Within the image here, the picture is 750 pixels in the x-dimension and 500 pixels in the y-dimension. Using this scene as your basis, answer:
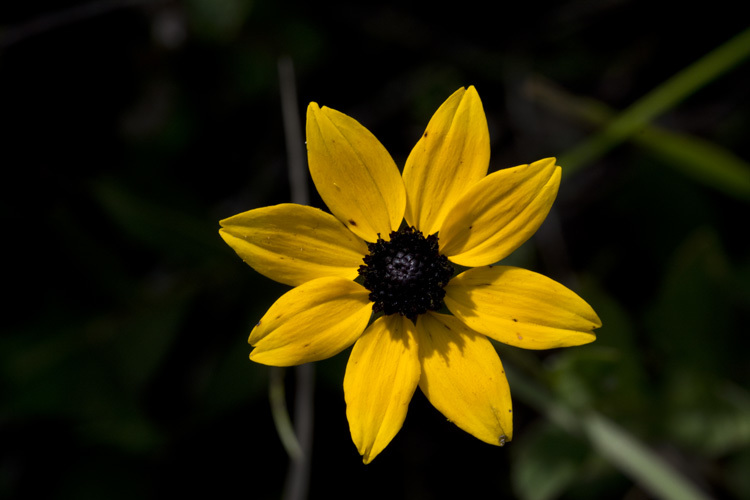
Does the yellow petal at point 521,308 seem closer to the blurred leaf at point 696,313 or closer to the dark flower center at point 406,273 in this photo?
the dark flower center at point 406,273

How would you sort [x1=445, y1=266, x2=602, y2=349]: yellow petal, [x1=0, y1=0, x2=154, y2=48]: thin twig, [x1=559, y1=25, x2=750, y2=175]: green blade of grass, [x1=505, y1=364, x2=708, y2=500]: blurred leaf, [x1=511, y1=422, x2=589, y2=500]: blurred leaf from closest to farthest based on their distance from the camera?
[x1=445, y1=266, x2=602, y2=349]: yellow petal
[x1=505, y1=364, x2=708, y2=500]: blurred leaf
[x1=559, y1=25, x2=750, y2=175]: green blade of grass
[x1=511, y1=422, x2=589, y2=500]: blurred leaf
[x1=0, y1=0, x2=154, y2=48]: thin twig

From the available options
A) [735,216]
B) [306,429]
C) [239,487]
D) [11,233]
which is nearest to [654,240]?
[735,216]

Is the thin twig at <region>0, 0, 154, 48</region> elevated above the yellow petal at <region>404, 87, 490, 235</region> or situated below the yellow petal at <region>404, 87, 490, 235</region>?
above

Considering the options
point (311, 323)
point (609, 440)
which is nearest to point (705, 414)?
point (609, 440)

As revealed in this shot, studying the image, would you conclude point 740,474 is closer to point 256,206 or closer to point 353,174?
point 353,174

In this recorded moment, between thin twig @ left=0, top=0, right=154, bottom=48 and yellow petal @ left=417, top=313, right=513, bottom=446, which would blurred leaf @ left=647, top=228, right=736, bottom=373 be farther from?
thin twig @ left=0, top=0, right=154, bottom=48

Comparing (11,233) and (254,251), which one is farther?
(11,233)

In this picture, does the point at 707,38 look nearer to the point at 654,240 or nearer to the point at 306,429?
the point at 654,240

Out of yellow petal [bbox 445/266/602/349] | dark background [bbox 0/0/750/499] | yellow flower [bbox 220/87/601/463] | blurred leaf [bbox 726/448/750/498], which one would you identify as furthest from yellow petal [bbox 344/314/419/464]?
blurred leaf [bbox 726/448/750/498]
